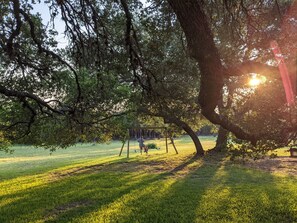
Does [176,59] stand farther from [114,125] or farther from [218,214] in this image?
[218,214]

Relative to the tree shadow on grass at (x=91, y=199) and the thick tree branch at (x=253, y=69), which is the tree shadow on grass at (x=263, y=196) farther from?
the thick tree branch at (x=253, y=69)

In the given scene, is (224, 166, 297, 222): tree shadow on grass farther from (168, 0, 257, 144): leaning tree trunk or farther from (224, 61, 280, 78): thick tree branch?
(168, 0, 257, 144): leaning tree trunk

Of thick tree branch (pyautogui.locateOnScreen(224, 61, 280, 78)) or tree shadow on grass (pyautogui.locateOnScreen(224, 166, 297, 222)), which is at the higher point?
thick tree branch (pyautogui.locateOnScreen(224, 61, 280, 78))

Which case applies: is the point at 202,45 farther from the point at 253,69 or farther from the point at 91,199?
the point at 91,199

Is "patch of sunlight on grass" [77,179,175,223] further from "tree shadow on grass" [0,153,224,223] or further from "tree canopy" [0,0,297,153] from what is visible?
"tree canopy" [0,0,297,153]

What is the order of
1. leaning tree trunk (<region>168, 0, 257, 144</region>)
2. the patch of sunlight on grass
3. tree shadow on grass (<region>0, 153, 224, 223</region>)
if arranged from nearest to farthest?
leaning tree trunk (<region>168, 0, 257, 144</region>) → the patch of sunlight on grass → tree shadow on grass (<region>0, 153, 224, 223</region>)

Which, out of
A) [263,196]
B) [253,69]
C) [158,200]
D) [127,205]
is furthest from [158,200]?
[253,69]

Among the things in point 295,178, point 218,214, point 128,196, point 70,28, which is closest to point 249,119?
point 218,214

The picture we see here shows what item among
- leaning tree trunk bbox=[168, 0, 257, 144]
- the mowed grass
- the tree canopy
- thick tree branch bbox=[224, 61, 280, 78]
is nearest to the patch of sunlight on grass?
the mowed grass

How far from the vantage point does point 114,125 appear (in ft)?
51.2

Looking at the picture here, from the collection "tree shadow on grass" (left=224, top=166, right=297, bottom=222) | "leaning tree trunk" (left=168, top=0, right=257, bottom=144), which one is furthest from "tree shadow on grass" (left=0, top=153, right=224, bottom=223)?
"leaning tree trunk" (left=168, top=0, right=257, bottom=144)

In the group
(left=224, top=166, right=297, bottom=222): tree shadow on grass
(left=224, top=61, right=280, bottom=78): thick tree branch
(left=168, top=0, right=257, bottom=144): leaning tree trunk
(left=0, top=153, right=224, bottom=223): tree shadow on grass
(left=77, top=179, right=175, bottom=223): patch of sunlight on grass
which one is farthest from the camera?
(left=0, top=153, right=224, bottom=223): tree shadow on grass

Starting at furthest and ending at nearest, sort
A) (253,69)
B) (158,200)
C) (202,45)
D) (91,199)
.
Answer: (91,199) → (158,200) → (253,69) → (202,45)

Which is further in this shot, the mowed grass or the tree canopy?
the mowed grass
